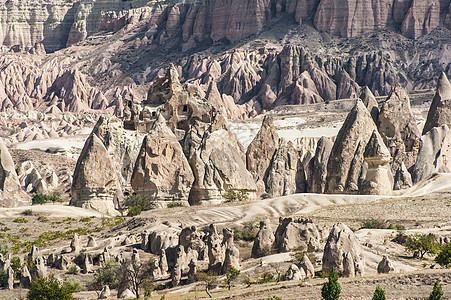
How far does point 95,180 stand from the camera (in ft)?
188

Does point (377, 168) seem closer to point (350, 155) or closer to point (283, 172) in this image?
point (350, 155)

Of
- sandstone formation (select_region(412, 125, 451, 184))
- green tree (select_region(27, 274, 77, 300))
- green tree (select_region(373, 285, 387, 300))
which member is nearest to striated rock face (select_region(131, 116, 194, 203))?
sandstone formation (select_region(412, 125, 451, 184))

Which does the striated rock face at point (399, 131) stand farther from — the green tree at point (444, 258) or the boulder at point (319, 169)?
the green tree at point (444, 258)

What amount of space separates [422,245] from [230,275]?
9.21 meters

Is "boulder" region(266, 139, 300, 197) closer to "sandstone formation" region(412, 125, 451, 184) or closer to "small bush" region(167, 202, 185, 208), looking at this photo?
"sandstone formation" region(412, 125, 451, 184)

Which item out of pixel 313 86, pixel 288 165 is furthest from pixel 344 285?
pixel 313 86

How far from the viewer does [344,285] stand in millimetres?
31406

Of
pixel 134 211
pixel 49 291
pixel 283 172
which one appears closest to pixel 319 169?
pixel 283 172

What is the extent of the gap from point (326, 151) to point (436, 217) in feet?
62.3

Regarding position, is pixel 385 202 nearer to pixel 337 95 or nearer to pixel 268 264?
pixel 268 264

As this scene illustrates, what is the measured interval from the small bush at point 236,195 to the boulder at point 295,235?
1558cm

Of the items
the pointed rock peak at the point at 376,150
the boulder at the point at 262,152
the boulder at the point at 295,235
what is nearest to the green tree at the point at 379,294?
the boulder at the point at 295,235

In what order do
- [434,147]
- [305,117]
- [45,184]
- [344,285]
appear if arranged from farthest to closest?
[305,117] → [45,184] → [434,147] → [344,285]

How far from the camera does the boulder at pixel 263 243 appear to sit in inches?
1634
